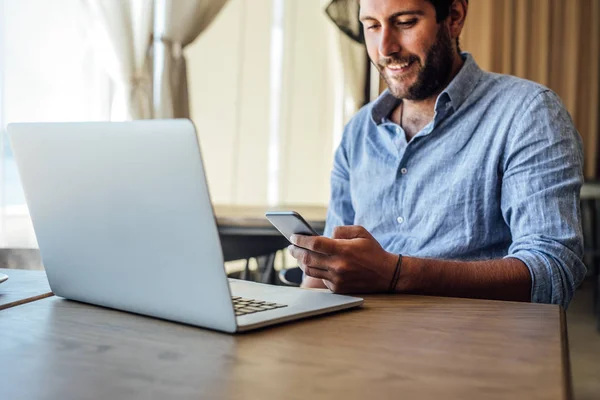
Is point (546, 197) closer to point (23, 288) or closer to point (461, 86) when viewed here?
point (461, 86)

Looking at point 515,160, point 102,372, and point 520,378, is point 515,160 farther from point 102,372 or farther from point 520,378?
point 102,372

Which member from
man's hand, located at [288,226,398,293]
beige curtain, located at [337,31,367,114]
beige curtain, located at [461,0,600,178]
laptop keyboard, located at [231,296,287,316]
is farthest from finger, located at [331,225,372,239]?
beige curtain, located at [461,0,600,178]

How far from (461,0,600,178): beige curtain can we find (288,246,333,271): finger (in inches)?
216

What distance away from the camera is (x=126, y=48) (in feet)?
10.2

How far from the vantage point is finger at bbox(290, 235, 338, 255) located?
1111 mm

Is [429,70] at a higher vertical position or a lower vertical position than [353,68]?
higher

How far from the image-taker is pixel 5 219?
270 cm

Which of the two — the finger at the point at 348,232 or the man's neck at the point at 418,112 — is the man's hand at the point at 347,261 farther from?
the man's neck at the point at 418,112

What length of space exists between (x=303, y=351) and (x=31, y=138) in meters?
0.49

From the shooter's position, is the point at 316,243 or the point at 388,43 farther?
the point at 388,43

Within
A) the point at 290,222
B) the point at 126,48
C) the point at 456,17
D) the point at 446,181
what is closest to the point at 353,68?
the point at 126,48

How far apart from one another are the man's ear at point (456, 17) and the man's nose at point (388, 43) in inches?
6.7

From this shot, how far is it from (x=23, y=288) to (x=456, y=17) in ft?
3.96

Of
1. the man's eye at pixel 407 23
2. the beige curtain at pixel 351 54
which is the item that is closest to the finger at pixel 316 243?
the man's eye at pixel 407 23
